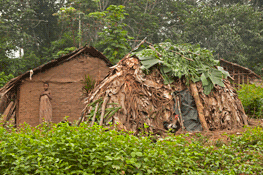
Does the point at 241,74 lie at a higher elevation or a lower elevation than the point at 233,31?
lower

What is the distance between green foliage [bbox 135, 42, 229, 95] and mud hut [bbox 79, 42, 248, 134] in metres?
0.07

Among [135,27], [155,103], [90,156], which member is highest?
[135,27]

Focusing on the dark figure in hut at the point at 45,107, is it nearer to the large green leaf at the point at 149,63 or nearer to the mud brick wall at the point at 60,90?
the mud brick wall at the point at 60,90

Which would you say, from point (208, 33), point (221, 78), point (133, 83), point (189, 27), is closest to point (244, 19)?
point (208, 33)

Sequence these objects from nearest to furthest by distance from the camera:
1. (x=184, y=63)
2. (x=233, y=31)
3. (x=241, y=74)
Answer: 1. (x=184, y=63)
2. (x=241, y=74)
3. (x=233, y=31)

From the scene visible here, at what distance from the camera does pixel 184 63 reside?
7.47 meters

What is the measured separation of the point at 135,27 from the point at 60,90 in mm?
15900

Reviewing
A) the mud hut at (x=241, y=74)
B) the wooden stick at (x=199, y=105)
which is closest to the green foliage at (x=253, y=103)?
the wooden stick at (x=199, y=105)

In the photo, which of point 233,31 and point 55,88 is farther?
point 233,31

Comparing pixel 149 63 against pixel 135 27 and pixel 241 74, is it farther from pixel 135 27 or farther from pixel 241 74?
pixel 135 27

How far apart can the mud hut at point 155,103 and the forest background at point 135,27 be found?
14.0 metres

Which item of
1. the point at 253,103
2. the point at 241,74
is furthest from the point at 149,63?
the point at 241,74

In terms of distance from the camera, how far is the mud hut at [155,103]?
20.6ft

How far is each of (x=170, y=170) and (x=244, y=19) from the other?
22610 millimetres
